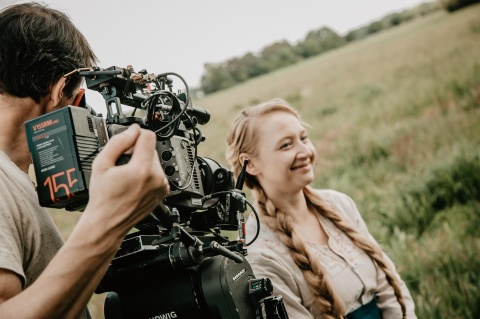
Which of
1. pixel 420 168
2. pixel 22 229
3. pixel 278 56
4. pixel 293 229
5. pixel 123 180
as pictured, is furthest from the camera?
pixel 278 56

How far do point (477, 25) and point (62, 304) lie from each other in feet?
62.0

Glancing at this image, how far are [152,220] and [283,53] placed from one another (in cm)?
4881

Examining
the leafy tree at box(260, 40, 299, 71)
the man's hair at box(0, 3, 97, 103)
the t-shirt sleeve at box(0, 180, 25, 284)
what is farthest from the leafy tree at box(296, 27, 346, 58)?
the t-shirt sleeve at box(0, 180, 25, 284)

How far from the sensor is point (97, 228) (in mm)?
953

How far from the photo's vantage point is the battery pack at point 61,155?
111 centimetres

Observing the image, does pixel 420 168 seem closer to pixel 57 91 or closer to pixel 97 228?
pixel 57 91

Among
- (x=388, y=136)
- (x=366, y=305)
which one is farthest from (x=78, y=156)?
(x=388, y=136)

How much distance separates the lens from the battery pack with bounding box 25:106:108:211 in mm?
1106

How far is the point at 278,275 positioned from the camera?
2.24 metres

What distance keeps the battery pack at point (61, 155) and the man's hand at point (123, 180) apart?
0.17m

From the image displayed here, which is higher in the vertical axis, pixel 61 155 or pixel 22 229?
pixel 61 155

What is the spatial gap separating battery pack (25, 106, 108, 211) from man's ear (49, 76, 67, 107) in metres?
0.25

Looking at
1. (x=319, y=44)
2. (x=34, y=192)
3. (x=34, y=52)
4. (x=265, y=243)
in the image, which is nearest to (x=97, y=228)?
(x=34, y=192)

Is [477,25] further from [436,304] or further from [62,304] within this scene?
[62,304]
